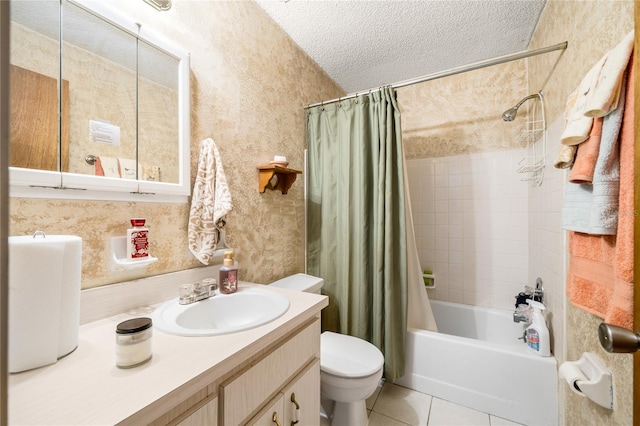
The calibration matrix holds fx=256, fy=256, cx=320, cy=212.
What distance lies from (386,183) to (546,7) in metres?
1.34

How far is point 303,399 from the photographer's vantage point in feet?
2.89

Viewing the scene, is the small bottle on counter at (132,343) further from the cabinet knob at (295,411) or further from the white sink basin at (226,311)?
the cabinet knob at (295,411)

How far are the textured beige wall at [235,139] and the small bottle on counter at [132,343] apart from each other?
41 cm

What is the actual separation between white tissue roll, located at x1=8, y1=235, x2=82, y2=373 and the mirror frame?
23cm

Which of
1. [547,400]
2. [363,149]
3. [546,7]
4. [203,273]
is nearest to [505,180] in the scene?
[546,7]

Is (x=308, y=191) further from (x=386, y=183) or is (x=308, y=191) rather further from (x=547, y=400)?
(x=547, y=400)

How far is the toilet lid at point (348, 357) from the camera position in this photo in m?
1.21

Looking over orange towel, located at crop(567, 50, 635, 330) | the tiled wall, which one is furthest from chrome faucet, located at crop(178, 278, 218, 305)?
the tiled wall

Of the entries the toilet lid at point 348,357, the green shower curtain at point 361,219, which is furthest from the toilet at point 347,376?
the green shower curtain at point 361,219

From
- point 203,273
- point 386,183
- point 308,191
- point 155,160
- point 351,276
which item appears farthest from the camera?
point 308,191

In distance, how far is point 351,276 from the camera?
5.71ft

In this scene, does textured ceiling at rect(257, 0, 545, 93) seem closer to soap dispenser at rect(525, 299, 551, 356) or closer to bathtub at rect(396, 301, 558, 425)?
soap dispenser at rect(525, 299, 551, 356)

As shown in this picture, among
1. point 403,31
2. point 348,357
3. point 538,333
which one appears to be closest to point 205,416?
point 348,357

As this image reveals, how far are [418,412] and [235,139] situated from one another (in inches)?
71.6
